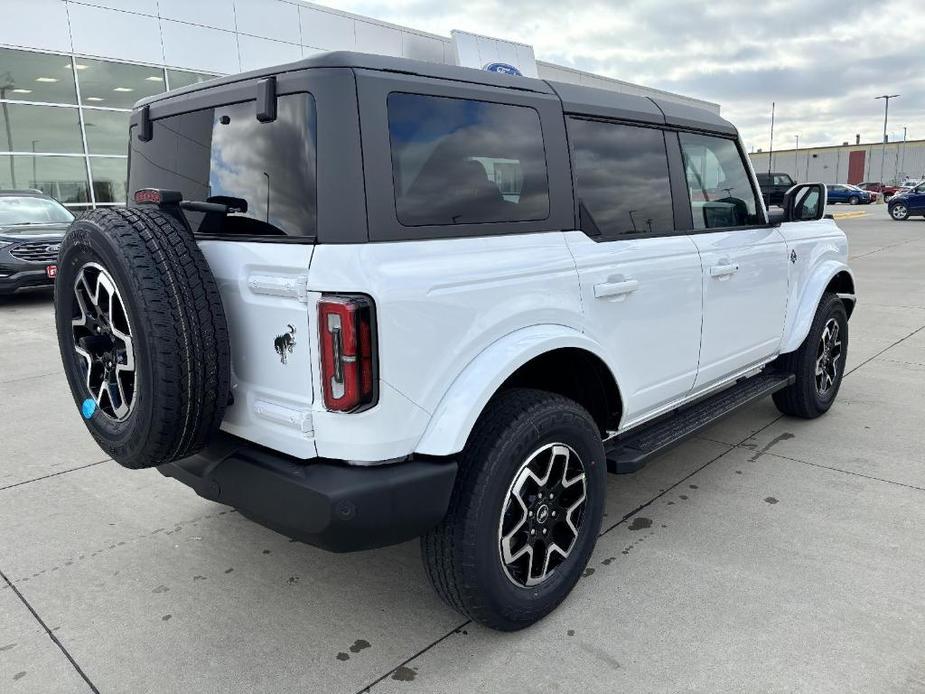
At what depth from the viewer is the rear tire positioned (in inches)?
175

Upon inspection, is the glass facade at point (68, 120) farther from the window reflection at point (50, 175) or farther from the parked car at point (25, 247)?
the parked car at point (25, 247)

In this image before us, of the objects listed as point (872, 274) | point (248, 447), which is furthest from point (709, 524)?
point (872, 274)

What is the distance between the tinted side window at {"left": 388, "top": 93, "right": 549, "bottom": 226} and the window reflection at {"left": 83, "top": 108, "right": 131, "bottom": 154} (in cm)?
1705

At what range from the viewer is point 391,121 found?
2168mm

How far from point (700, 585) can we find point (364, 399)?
1.66 m

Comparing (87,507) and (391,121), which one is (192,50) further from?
(391,121)

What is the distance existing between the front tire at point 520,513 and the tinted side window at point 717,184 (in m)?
1.49

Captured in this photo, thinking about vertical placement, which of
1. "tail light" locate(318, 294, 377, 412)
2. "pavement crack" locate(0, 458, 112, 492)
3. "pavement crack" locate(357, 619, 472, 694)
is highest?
"tail light" locate(318, 294, 377, 412)

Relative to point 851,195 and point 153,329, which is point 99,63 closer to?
point 153,329

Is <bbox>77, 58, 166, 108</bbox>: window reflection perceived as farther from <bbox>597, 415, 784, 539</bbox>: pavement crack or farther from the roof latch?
the roof latch

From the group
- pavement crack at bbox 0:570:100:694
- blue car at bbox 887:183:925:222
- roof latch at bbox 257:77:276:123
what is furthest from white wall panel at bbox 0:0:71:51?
blue car at bbox 887:183:925:222

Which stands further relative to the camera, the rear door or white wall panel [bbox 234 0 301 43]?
white wall panel [bbox 234 0 301 43]

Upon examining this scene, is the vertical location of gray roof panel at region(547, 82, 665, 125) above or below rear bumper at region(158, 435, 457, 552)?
above

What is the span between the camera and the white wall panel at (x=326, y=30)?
1995 cm
